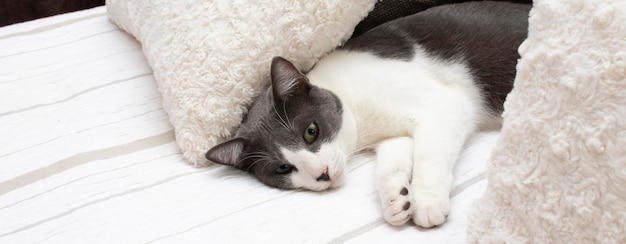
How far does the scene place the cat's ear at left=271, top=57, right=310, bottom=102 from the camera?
3.65 ft

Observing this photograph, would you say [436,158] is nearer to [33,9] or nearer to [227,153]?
[227,153]

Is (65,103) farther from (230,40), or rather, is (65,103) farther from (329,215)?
(329,215)

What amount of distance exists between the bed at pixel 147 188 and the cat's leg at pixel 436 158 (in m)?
0.03

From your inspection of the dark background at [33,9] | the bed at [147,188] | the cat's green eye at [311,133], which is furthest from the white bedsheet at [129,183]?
the dark background at [33,9]

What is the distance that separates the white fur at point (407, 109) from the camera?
3.45 feet

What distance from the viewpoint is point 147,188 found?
108cm

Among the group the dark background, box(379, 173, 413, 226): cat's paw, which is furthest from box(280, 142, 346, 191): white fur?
the dark background

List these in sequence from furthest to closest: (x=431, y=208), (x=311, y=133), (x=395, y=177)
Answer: (x=311, y=133)
(x=395, y=177)
(x=431, y=208)

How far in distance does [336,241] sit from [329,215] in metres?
0.08

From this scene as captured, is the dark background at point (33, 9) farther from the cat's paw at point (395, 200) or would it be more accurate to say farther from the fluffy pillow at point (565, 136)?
the fluffy pillow at point (565, 136)

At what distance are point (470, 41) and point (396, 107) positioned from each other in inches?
10.5

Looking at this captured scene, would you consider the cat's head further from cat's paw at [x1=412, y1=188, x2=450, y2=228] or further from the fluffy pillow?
the fluffy pillow

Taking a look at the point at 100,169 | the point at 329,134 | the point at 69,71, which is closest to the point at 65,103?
the point at 69,71

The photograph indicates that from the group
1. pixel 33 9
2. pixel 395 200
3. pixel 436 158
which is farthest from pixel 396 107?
pixel 33 9
